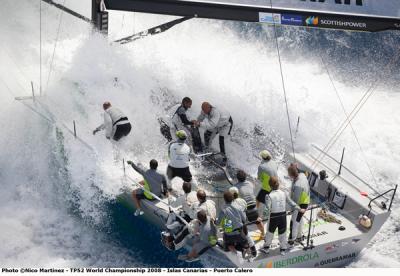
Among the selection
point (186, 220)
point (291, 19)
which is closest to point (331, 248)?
point (186, 220)

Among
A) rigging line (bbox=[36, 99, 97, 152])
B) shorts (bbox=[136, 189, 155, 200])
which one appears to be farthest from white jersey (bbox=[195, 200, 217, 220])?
rigging line (bbox=[36, 99, 97, 152])

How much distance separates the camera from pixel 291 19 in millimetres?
8648

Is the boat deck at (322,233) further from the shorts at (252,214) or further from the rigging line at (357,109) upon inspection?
the rigging line at (357,109)

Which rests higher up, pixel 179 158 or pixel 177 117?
pixel 177 117

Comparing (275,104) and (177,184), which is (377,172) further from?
(177,184)

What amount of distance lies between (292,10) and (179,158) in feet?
9.22

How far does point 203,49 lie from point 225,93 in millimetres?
3118

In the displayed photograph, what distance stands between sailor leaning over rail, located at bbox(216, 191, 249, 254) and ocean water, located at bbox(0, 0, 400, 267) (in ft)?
3.71

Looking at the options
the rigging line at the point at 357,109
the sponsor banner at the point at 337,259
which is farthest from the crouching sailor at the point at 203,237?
the rigging line at the point at 357,109

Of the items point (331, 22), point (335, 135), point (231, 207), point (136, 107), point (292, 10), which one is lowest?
point (231, 207)

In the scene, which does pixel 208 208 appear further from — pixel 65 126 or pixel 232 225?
pixel 65 126

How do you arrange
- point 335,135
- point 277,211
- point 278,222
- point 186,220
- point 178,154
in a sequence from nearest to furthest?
point 277,211
point 278,222
point 186,220
point 178,154
point 335,135

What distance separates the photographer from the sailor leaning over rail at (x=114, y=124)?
413 inches

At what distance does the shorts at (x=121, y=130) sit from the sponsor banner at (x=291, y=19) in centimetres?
343
